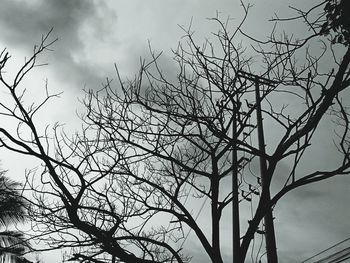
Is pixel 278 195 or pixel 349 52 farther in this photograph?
pixel 278 195

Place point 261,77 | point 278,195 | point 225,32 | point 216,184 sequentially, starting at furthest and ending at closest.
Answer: point 216,184 < point 261,77 < point 225,32 < point 278,195

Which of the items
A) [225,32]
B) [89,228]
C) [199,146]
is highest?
[225,32]

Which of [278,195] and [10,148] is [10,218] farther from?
[278,195]

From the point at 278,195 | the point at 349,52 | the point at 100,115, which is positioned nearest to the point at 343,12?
the point at 349,52

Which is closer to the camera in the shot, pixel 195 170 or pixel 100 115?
pixel 100 115

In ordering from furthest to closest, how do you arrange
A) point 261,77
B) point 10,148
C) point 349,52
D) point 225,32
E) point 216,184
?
point 216,184
point 261,77
point 225,32
point 10,148
point 349,52

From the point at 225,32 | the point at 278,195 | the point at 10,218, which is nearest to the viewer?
the point at 278,195

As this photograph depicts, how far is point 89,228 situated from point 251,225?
2.43 meters

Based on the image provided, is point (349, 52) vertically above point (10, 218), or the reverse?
point (10, 218)

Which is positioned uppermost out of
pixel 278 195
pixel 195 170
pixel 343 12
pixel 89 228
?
pixel 343 12

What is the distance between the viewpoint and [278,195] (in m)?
5.25

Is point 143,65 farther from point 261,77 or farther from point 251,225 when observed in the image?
point 251,225

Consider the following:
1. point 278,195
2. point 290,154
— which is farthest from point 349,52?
point 278,195

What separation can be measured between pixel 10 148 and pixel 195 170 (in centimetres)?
371
